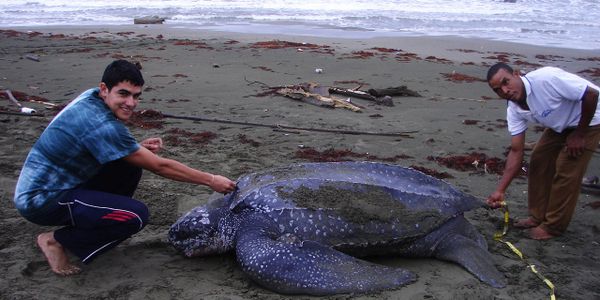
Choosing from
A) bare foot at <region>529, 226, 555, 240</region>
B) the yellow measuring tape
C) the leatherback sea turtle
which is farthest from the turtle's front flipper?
bare foot at <region>529, 226, 555, 240</region>

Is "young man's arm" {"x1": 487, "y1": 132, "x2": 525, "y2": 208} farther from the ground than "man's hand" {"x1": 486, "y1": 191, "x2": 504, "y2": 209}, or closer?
farther from the ground

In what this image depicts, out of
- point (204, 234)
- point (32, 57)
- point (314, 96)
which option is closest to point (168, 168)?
point (204, 234)

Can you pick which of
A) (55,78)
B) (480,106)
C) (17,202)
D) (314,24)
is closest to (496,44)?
(314,24)

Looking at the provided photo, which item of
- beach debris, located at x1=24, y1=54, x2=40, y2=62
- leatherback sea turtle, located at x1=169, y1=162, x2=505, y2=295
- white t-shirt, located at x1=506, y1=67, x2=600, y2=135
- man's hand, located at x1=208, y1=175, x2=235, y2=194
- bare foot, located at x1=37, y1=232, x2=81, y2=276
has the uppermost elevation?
white t-shirt, located at x1=506, y1=67, x2=600, y2=135

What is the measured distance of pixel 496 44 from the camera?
43.8ft

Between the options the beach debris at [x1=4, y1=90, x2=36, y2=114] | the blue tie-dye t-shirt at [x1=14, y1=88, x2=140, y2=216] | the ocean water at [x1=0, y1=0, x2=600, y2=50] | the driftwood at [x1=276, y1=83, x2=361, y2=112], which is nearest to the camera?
the blue tie-dye t-shirt at [x1=14, y1=88, x2=140, y2=216]

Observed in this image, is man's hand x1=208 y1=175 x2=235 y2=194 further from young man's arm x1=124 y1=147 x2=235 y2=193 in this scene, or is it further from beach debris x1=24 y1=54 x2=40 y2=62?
beach debris x1=24 y1=54 x2=40 y2=62

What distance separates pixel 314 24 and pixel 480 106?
1141 cm

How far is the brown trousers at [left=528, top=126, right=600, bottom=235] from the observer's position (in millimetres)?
3104

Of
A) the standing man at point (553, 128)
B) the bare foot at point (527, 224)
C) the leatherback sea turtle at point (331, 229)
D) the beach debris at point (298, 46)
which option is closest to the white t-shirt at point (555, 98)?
the standing man at point (553, 128)

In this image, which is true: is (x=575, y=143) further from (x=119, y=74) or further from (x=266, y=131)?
(x=266, y=131)

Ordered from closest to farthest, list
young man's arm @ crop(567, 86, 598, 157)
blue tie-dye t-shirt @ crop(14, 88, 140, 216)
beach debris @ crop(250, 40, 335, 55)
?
blue tie-dye t-shirt @ crop(14, 88, 140, 216) < young man's arm @ crop(567, 86, 598, 157) < beach debris @ crop(250, 40, 335, 55)

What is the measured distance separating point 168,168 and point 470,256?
5.81ft

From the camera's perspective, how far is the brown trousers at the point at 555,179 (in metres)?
3.10
